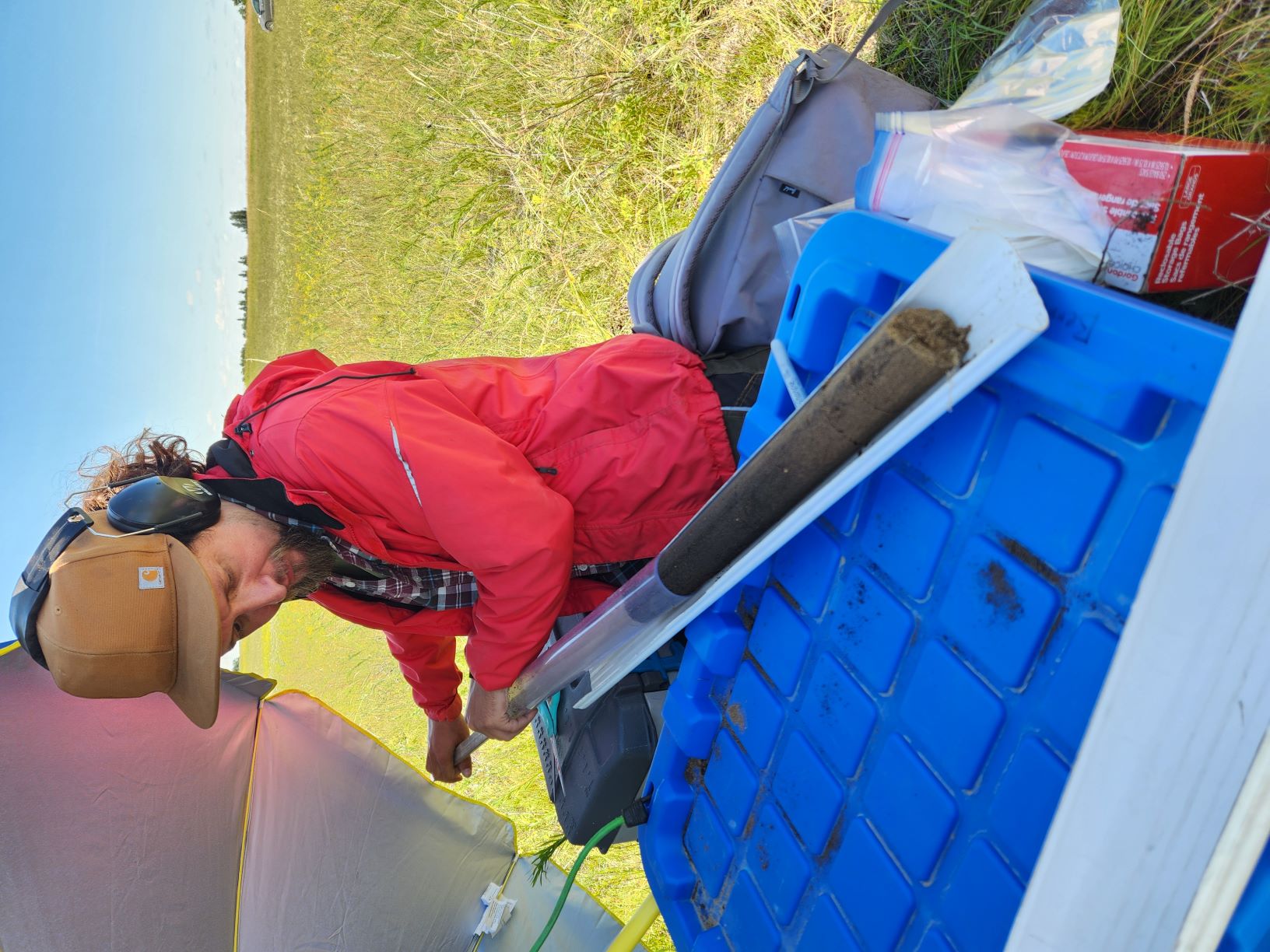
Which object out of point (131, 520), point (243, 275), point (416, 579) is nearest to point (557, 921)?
point (416, 579)

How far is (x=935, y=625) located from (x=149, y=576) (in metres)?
1.23

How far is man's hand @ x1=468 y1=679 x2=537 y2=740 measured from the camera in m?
1.54

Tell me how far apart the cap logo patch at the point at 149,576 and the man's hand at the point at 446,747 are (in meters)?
0.91

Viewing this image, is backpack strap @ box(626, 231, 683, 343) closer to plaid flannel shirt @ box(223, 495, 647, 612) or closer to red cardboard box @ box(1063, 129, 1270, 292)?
plaid flannel shirt @ box(223, 495, 647, 612)

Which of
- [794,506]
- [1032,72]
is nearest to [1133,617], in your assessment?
[794,506]

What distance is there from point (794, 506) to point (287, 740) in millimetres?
1992

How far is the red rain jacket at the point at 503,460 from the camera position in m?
1.28

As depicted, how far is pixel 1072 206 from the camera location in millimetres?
822

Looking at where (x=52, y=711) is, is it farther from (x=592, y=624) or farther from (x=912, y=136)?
(x=912, y=136)

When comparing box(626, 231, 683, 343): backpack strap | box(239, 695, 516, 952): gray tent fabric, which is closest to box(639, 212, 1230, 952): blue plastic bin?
box(626, 231, 683, 343): backpack strap

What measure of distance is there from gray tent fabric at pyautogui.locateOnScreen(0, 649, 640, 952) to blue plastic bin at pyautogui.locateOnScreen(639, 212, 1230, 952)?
1490 millimetres

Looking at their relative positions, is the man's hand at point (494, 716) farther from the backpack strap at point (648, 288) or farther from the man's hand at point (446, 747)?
the backpack strap at point (648, 288)

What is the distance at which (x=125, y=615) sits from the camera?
133 centimetres

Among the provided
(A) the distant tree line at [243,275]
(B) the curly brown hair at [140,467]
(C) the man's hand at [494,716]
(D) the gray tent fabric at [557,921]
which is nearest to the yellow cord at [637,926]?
(C) the man's hand at [494,716]
